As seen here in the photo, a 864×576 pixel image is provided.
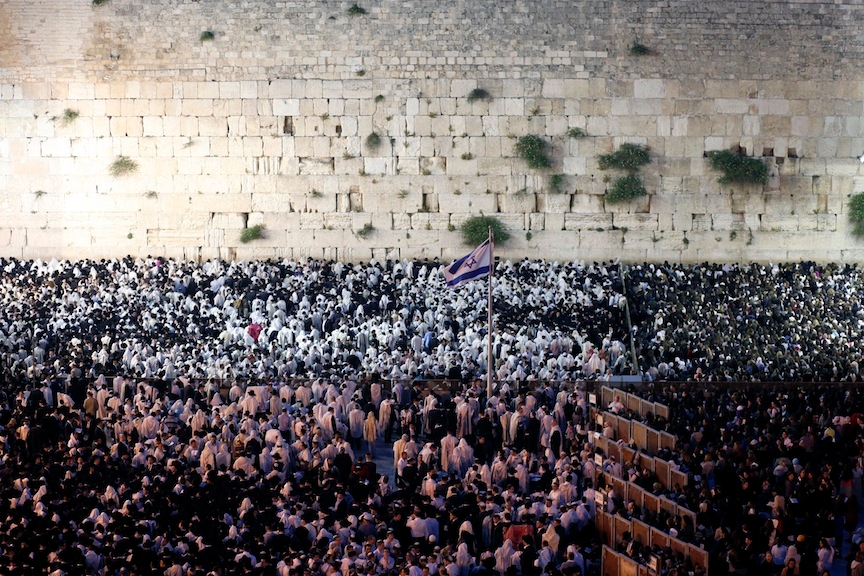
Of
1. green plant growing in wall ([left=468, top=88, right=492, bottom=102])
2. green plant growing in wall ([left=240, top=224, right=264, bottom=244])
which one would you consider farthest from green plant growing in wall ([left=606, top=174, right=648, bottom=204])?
green plant growing in wall ([left=240, top=224, right=264, bottom=244])

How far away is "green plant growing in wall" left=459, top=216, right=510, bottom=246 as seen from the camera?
3134 centimetres

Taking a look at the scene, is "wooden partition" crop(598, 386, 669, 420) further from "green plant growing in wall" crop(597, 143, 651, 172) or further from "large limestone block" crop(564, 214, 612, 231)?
"green plant growing in wall" crop(597, 143, 651, 172)

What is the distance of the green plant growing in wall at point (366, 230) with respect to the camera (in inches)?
1247

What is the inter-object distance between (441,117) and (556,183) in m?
2.66

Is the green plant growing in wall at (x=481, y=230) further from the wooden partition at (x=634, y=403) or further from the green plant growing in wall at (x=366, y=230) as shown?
the wooden partition at (x=634, y=403)

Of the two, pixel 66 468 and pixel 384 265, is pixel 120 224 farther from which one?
pixel 66 468

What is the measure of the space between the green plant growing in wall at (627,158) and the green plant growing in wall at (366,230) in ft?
15.6

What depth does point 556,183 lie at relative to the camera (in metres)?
31.4

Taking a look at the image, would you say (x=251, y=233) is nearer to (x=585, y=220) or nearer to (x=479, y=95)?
(x=479, y=95)

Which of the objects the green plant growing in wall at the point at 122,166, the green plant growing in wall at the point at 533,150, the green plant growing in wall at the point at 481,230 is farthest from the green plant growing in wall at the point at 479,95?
the green plant growing in wall at the point at 122,166

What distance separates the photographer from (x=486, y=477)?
20.3 m

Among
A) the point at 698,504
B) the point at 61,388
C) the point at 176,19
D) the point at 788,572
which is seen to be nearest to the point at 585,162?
the point at 176,19

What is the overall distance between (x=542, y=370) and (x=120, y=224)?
10508 mm

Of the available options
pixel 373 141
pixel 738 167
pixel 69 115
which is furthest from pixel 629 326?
pixel 69 115
